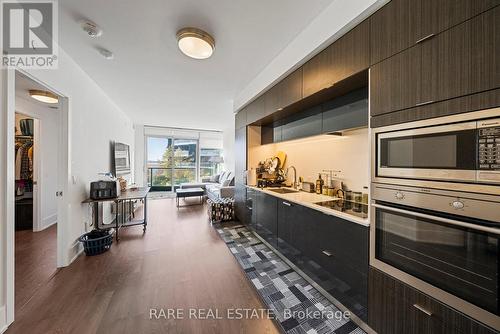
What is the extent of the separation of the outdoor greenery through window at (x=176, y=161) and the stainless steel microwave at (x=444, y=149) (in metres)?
6.88

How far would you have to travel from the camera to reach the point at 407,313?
3.72 feet

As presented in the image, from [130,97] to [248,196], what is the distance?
3.34 metres

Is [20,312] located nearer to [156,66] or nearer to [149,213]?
[156,66]

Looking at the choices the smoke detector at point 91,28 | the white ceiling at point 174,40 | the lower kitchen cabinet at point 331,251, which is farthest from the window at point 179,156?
the lower kitchen cabinet at point 331,251

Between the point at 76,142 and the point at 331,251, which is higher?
the point at 76,142

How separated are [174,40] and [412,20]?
2.12m

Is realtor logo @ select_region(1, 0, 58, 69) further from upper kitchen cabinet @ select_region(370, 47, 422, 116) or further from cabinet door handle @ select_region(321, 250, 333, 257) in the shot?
cabinet door handle @ select_region(321, 250, 333, 257)

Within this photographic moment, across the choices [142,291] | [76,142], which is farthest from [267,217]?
[76,142]

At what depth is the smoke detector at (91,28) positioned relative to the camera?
5.81 feet

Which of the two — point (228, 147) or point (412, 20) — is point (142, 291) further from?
point (228, 147)

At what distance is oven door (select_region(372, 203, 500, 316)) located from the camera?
878mm

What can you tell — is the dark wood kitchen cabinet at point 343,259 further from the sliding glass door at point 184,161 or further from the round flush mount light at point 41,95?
the sliding glass door at point 184,161

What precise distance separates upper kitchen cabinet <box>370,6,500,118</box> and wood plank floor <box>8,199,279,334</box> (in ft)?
6.37

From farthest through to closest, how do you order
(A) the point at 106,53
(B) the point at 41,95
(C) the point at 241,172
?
1. (C) the point at 241,172
2. (B) the point at 41,95
3. (A) the point at 106,53
